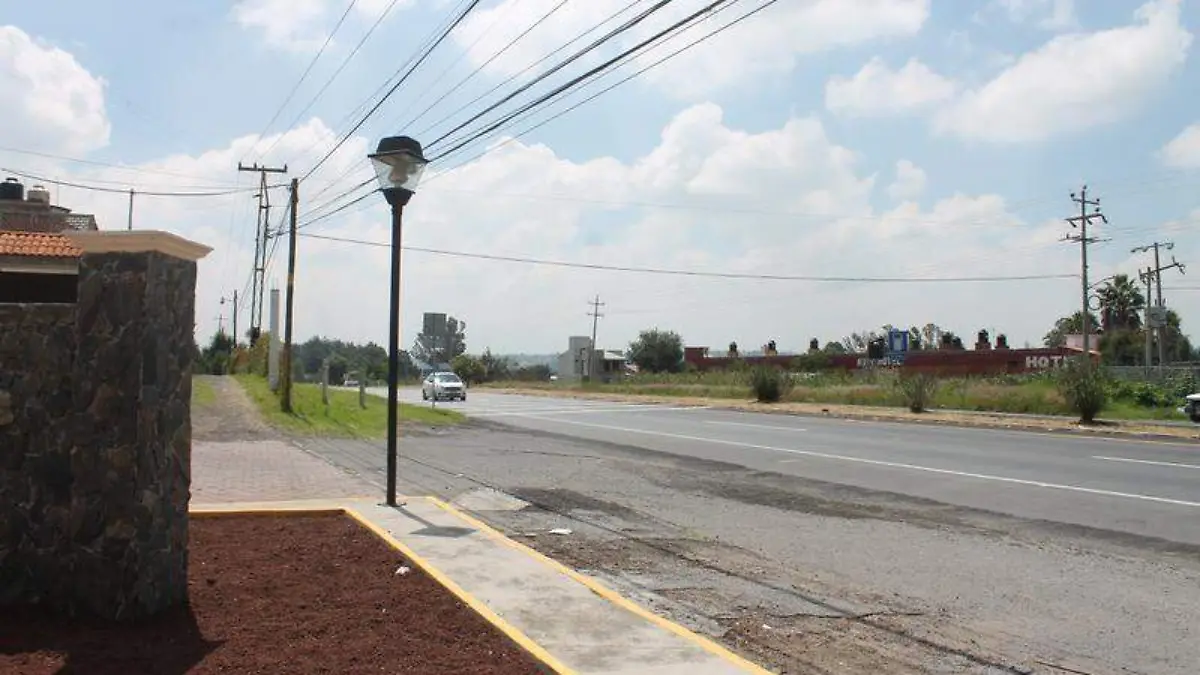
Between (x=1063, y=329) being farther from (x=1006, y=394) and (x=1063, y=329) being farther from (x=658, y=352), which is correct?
(x=1006, y=394)

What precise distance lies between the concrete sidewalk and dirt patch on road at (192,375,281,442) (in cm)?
1153

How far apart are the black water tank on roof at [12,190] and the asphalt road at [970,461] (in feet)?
70.1

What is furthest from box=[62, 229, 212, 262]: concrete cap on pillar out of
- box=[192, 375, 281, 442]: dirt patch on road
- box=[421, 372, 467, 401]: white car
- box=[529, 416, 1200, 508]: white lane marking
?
box=[421, 372, 467, 401]: white car

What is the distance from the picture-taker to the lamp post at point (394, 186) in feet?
32.4

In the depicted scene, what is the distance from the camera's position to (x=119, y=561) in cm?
534

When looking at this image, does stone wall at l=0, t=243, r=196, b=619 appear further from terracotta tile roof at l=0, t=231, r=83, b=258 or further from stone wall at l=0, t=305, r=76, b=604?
terracotta tile roof at l=0, t=231, r=83, b=258

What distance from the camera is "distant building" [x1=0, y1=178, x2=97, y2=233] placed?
111 feet

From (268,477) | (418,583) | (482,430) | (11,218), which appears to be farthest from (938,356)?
(418,583)

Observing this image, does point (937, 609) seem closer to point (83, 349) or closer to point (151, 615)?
point (151, 615)

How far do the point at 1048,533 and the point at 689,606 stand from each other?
540 cm

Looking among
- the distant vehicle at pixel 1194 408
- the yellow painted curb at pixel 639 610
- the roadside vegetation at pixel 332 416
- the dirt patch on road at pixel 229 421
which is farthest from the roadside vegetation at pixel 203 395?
the distant vehicle at pixel 1194 408

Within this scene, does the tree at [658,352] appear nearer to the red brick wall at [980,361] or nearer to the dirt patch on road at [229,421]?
the red brick wall at [980,361]

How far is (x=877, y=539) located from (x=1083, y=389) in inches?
896

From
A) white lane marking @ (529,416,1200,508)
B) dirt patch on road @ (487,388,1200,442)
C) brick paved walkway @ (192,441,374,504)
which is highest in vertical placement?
dirt patch on road @ (487,388,1200,442)
